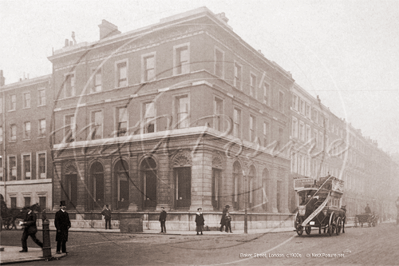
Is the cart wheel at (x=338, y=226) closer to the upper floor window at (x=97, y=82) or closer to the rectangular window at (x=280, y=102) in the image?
the rectangular window at (x=280, y=102)

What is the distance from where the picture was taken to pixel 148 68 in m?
24.1

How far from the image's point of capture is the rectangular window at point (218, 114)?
23116 mm

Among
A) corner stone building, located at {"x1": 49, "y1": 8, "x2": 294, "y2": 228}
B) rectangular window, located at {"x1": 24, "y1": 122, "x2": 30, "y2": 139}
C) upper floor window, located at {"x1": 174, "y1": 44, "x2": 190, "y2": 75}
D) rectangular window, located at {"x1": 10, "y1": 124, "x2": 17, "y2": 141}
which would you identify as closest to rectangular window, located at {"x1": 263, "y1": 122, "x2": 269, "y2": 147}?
corner stone building, located at {"x1": 49, "y1": 8, "x2": 294, "y2": 228}

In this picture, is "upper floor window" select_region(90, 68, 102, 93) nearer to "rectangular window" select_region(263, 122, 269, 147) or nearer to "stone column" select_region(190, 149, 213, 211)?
"stone column" select_region(190, 149, 213, 211)

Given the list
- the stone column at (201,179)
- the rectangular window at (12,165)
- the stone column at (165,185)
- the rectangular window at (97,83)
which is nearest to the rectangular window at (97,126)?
the rectangular window at (97,83)

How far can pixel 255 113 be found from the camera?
2591 centimetres

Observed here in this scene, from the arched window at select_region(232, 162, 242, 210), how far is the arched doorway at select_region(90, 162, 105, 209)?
7.82 metres

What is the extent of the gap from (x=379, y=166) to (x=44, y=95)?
19504 millimetres

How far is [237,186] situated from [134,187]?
6001 millimetres

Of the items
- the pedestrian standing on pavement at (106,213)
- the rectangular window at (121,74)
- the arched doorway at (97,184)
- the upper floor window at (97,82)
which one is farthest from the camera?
the upper floor window at (97,82)

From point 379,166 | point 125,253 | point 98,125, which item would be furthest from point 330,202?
point 98,125

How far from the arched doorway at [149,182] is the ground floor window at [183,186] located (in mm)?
1199

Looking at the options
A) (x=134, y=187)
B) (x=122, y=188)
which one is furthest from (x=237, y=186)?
(x=122, y=188)

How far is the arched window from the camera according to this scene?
22.2 metres
